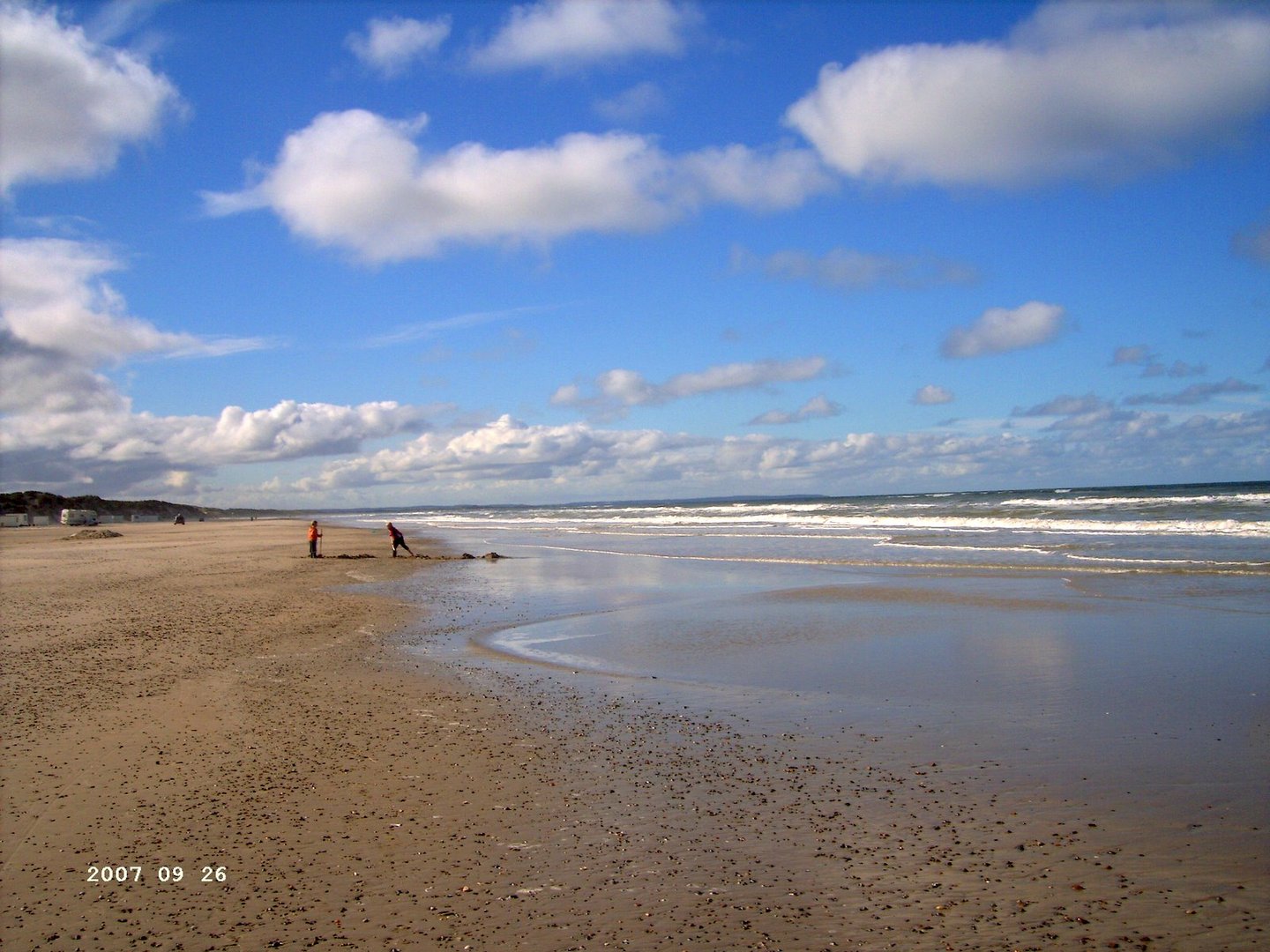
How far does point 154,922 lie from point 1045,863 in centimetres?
529

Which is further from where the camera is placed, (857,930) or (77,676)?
(77,676)

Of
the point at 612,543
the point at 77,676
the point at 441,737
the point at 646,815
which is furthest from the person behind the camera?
the point at 612,543

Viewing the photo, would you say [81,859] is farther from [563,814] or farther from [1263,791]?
[1263,791]

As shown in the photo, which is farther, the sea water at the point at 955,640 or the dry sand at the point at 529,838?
the sea water at the point at 955,640

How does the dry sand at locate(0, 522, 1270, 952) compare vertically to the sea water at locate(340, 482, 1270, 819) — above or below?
below

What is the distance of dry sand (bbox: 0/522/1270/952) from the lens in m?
4.57

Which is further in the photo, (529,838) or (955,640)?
(955,640)

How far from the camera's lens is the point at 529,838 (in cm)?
570

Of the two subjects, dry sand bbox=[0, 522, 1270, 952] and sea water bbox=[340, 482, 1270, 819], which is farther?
sea water bbox=[340, 482, 1270, 819]

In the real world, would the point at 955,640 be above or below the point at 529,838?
above

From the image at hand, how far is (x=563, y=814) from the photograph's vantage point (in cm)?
611

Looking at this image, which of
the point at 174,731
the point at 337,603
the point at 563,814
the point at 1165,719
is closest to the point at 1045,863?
the point at 563,814

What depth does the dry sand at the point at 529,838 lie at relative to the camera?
4.57 metres

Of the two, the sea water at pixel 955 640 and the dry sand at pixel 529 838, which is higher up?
the sea water at pixel 955 640
